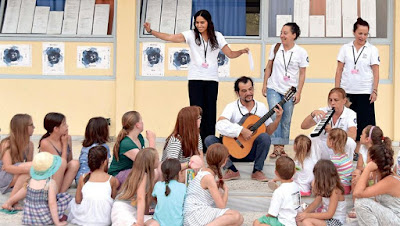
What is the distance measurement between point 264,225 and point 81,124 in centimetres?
484

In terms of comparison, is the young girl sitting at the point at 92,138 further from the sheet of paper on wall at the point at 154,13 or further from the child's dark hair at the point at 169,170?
the sheet of paper on wall at the point at 154,13

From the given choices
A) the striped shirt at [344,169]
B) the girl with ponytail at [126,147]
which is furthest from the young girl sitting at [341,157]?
the girl with ponytail at [126,147]

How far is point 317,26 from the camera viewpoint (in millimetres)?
9672

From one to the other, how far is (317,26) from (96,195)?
4869 mm

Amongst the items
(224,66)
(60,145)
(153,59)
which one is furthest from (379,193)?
(153,59)

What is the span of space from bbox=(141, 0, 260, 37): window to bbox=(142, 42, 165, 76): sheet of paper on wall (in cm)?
23

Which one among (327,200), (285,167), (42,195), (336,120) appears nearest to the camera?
(285,167)

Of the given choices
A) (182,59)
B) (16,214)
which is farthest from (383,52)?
(16,214)

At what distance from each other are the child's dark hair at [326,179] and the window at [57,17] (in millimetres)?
4985

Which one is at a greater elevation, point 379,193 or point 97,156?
point 97,156

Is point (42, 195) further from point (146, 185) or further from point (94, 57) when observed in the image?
point (94, 57)

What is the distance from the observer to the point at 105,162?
240 inches

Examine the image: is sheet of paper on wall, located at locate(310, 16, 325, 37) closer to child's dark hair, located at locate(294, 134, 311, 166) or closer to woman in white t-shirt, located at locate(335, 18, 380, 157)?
woman in white t-shirt, located at locate(335, 18, 380, 157)

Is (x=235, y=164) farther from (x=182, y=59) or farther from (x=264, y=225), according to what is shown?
(x=182, y=59)
